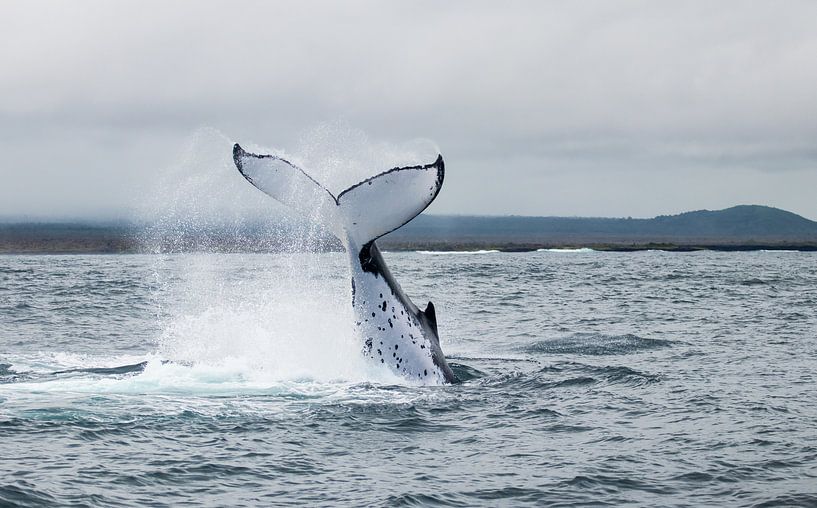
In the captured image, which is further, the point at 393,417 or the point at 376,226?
the point at 376,226

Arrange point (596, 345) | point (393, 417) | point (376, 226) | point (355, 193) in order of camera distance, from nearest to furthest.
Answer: point (393, 417)
point (355, 193)
point (376, 226)
point (596, 345)

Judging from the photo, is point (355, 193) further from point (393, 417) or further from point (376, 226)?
point (393, 417)

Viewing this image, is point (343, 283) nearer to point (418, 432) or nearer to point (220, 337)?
point (220, 337)

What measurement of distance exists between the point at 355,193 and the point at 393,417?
2.48 meters

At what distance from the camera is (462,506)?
759 centimetres

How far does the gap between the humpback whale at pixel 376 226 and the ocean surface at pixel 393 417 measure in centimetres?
38

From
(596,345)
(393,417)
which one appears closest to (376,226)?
(393,417)

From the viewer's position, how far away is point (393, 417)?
34.1 feet

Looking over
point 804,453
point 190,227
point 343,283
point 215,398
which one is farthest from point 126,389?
point 190,227

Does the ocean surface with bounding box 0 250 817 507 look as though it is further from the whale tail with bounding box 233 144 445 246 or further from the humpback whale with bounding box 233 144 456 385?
the whale tail with bounding box 233 144 445 246

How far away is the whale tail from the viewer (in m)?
10.4

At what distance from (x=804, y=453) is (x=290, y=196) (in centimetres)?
571

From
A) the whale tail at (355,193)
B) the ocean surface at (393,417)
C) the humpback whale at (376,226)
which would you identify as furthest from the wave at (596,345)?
the whale tail at (355,193)

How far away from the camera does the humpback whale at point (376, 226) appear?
10.5m
